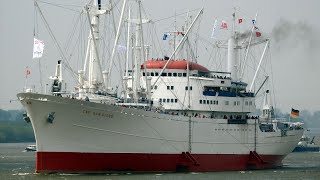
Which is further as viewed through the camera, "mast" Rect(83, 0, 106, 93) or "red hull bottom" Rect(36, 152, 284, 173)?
"mast" Rect(83, 0, 106, 93)

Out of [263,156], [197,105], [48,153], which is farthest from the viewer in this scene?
[263,156]

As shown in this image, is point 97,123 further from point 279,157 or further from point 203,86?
point 279,157

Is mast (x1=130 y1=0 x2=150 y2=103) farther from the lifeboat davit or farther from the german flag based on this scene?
the german flag

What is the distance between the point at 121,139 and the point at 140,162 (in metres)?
2.83

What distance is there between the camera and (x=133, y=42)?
67.2 metres

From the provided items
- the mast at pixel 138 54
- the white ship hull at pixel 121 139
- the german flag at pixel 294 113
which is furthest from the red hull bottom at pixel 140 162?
the german flag at pixel 294 113

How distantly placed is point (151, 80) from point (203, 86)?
4.74m

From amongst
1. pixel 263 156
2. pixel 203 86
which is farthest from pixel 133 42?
pixel 263 156

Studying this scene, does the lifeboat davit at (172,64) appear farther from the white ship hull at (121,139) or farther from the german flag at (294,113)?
the german flag at (294,113)

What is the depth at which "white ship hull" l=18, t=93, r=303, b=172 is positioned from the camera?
58.8 metres

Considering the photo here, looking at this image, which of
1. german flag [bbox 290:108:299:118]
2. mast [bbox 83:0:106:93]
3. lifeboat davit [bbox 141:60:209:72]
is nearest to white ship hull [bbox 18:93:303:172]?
mast [bbox 83:0:106:93]

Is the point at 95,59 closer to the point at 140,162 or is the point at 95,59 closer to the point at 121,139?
the point at 121,139

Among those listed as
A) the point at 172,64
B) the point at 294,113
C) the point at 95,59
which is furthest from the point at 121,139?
the point at 294,113

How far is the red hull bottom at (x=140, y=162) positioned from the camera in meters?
59.5
